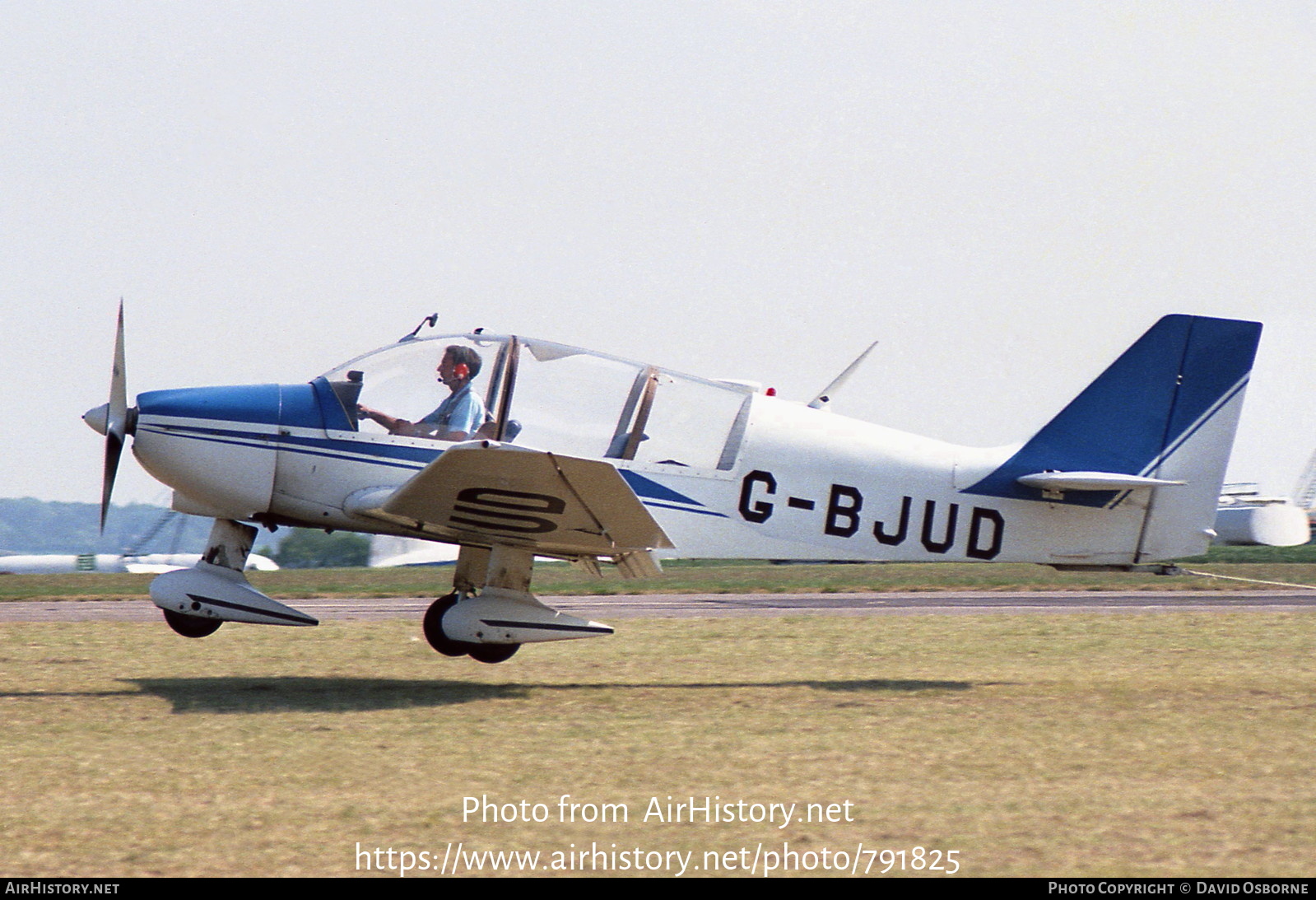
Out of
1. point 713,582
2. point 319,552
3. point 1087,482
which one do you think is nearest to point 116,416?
point 1087,482

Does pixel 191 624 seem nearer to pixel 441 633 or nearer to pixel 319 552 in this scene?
pixel 441 633

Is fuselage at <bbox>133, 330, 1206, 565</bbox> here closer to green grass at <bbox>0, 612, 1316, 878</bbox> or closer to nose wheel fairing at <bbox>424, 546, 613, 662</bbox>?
nose wheel fairing at <bbox>424, 546, 613, 662</bbox>

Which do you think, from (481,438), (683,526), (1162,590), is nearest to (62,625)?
(481,438)

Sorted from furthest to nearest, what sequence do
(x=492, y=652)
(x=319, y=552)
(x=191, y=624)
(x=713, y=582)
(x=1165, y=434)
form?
(x=319, y=552) < (x=713, y=582) < (x=1165, y=434) < (x=492, y=652) < (x=191, y=624)

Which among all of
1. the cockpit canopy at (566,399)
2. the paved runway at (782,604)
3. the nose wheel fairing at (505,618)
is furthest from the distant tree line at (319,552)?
the nose wheel fairing at (505,618)

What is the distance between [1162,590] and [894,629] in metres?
7.92

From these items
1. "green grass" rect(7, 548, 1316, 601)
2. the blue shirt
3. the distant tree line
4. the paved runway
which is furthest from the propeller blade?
the distant tree line

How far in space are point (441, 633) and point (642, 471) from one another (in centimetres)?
177

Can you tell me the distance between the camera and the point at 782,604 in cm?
1496

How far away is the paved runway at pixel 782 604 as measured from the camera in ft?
43.5

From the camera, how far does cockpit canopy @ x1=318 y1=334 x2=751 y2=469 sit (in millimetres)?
8312

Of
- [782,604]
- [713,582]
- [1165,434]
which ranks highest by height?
[1165,434]
